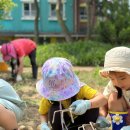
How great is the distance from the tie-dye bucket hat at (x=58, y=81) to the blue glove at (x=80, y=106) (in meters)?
0.08

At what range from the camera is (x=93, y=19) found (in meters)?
23.3

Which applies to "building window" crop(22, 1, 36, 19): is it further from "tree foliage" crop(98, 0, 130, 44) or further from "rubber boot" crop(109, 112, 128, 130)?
"rubber boot" crop(109, 112, 128, 130)

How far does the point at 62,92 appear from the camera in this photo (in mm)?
2604

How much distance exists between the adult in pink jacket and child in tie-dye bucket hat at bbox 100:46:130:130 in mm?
4682

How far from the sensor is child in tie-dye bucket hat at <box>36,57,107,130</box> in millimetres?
2588

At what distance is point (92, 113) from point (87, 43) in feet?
42.2

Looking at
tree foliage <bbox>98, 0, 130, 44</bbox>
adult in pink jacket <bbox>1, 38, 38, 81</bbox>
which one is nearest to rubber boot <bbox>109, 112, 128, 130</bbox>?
adult in pink jacket <bbox>1, 38, 38, 81</bbox>

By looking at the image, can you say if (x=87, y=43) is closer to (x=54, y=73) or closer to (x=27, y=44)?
(x=27, y=44)

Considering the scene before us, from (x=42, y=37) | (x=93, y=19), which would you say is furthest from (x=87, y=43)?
(x=42, y=37)

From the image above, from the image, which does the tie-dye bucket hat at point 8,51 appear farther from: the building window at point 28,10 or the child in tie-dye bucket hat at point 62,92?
the building window at point 28,10

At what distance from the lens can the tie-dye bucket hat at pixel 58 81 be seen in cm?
258

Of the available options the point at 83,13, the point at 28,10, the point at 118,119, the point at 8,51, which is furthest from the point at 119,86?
the point at 83,13

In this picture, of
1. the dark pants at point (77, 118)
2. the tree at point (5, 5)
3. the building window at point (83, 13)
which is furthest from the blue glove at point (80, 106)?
the building window at point (83, 13)

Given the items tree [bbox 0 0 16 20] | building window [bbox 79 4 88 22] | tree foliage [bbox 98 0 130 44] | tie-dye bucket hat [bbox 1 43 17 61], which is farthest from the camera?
building window [bbox 79 4 88 22]
